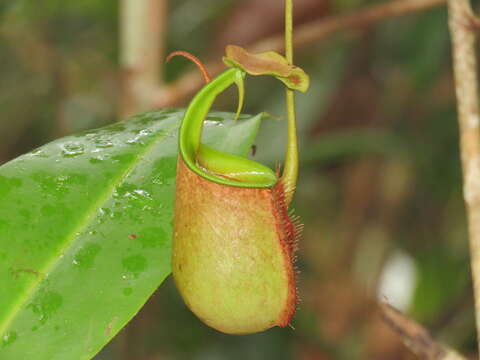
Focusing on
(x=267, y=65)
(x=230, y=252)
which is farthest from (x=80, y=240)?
(x=267, y=65)

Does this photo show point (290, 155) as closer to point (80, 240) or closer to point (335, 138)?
point (80, 240)

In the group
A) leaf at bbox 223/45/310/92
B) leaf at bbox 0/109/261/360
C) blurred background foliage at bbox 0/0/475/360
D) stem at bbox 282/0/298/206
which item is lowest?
blurred background foliage at bbox 0/0/475/360

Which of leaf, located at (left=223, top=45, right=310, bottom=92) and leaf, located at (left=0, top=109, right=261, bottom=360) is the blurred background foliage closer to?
leaf, located at (left=0, top=109, right=261, bottom=360)

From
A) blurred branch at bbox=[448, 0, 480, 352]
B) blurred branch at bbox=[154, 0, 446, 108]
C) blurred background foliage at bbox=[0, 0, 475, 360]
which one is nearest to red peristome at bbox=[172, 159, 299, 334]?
blurred branch at bbox=[448, 0, 480, 352]

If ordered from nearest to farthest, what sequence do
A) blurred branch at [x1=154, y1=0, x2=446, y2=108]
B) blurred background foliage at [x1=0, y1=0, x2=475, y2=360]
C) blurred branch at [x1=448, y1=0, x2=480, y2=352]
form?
blurred branch at [x1=448, y1=0, x2=480, y2=352], blurred branch at [x1=154, y1=0, x2=446, y2=108], blurred background foliage at [x1=0, y1=0, x2=475, y2=360]

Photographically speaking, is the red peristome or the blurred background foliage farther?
the blurred background foliage

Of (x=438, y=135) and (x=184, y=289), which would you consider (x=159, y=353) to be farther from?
(x=184, y=289)

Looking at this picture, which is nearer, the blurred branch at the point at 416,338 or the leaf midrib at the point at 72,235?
the leaf midrib at the point at 72,235

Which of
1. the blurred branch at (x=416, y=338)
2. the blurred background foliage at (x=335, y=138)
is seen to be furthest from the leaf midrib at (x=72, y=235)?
the blurred background foliage at (x=335, y=138)

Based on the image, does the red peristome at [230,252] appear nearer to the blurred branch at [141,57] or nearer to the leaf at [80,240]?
the leaf at [80,240]
